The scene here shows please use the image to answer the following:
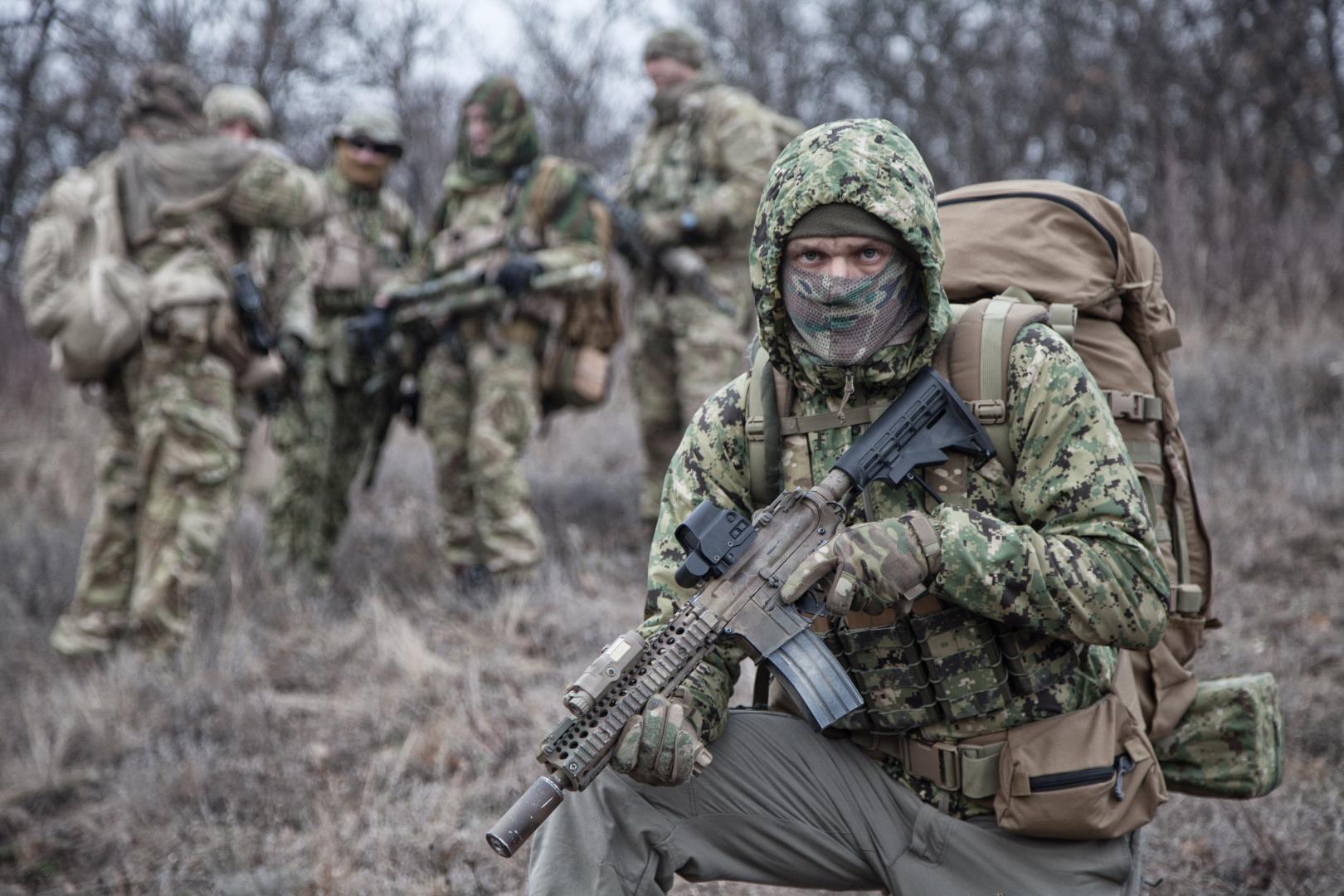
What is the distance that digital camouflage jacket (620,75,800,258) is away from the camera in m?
6.12

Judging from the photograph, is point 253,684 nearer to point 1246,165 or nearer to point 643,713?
point 643,713

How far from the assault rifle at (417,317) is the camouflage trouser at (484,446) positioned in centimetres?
14

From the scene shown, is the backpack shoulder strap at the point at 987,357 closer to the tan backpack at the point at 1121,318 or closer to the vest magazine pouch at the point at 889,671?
the tan backpack at the point at 1121,318

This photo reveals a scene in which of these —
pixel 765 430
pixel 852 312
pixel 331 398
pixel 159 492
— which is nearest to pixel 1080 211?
pixel 852 312

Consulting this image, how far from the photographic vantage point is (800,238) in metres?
2.37

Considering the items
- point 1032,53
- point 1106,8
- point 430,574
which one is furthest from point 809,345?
point 1032,53

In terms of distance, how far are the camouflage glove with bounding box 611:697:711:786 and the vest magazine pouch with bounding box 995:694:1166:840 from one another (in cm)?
61

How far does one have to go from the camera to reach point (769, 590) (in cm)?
225

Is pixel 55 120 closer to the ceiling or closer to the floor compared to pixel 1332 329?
closer to the ceiling

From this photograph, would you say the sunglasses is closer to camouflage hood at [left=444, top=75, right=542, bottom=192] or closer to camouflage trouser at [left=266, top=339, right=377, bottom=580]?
camouflage hood at [left=444, top=75, right=542, bottom=192]

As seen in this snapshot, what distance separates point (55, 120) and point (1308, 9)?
374 inches

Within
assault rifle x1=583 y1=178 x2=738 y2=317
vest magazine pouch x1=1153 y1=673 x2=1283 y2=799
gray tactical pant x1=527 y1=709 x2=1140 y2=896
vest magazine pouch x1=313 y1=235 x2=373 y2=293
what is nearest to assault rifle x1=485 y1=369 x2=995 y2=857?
gray tactical pant x1=527 y1=709 x2=1140 y2=896

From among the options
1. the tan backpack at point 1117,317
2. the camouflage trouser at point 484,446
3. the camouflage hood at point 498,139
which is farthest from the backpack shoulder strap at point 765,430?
the camouflage hood at point 498,139

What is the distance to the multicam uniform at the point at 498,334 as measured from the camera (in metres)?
5.86
